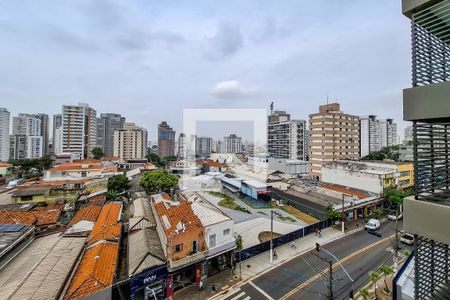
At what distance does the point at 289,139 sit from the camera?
313ft

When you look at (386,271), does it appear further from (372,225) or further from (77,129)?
(77,129)

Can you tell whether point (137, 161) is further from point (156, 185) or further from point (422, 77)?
point (422, 77)

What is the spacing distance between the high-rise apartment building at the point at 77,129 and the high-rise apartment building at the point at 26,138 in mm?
21859

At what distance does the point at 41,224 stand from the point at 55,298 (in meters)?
15.7

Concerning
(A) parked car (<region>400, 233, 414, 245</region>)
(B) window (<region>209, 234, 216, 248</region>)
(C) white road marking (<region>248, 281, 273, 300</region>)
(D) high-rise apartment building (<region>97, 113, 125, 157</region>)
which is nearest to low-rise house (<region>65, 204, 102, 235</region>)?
(B) window (<region>209, 234, 216, 248</region>)

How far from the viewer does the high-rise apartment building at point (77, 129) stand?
90750 mm

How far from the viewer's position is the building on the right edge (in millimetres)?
4250

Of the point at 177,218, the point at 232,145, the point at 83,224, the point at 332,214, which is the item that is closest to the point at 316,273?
the point at 332,214

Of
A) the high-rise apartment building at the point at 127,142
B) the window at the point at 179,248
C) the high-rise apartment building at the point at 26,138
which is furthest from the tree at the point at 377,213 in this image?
the high-rise apartment building at the point at 26,138

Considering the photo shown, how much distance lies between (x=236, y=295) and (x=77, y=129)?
3898 inches

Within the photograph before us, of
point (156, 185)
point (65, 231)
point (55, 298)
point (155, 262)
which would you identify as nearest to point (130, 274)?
point (155, 262)

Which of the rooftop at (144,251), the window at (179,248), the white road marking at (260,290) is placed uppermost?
the window at (179,248)

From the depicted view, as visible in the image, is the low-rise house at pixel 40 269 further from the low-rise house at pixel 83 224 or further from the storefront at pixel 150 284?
the storefront at pixel 150 284

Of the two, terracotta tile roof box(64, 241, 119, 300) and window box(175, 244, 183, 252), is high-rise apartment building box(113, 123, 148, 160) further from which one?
window box(175, 244, 183, 252)
